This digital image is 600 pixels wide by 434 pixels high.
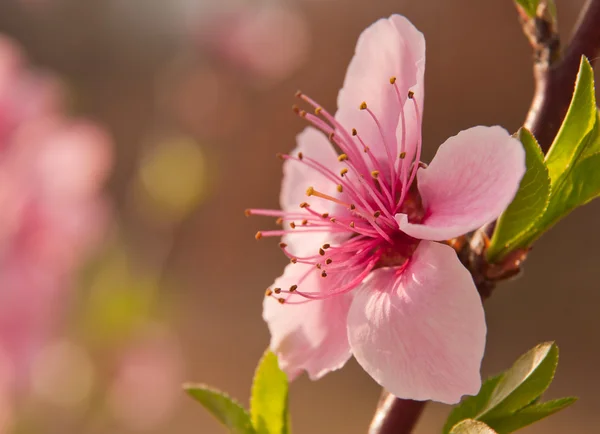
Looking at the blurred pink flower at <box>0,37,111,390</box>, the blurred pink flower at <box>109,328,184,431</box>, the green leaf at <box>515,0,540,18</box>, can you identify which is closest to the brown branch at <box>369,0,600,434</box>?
the green leaf at <box>515,0,540,18</box>

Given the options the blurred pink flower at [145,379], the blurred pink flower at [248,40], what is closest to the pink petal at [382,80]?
the blurred pink flower at [145,379]

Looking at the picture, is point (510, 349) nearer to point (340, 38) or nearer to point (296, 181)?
point (340, 38)

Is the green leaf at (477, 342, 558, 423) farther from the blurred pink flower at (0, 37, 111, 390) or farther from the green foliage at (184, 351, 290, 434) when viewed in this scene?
the blurred pink flower at (0, 37, 111, 390)

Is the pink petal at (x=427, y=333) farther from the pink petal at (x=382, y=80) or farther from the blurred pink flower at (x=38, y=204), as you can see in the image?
the blurred pink flower at (x=38, y=204)

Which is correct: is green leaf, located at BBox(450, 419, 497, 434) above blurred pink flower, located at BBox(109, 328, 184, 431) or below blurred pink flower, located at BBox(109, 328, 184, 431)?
above

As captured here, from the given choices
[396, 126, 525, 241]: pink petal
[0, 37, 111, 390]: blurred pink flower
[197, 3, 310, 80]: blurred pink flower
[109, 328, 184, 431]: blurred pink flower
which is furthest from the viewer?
[197, 3, 310, 80]: blurred pink flower

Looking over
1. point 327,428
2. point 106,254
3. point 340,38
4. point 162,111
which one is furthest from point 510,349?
point 106,254

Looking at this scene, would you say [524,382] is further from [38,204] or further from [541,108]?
[38,204]
